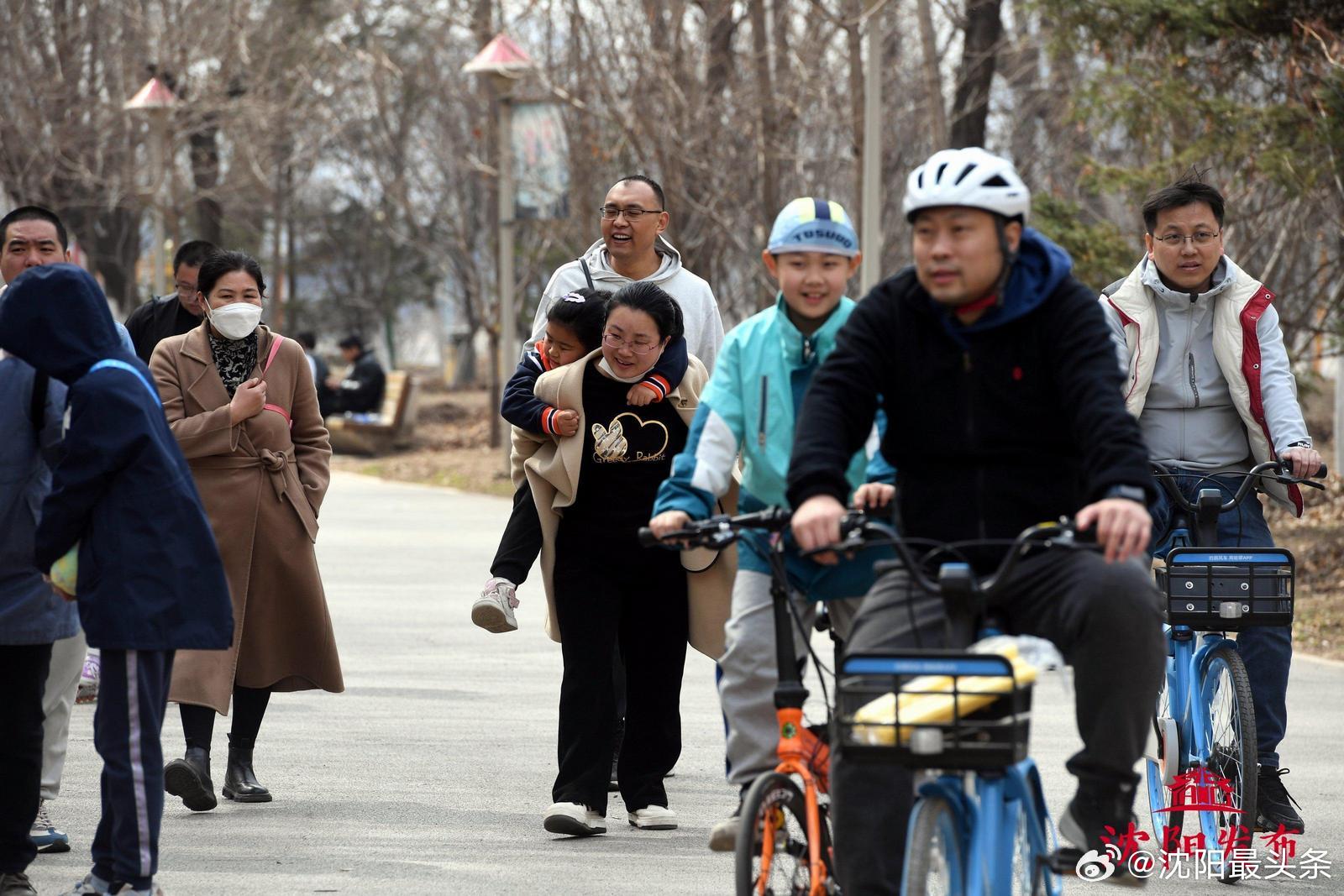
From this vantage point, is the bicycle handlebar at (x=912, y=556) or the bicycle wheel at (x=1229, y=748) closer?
the bicycle handlebar at (x=912, y=556)

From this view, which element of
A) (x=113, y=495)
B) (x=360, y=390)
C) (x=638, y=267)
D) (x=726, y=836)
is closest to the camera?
(x=726, y=836)

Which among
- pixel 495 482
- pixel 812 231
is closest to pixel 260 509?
pixel 812 231

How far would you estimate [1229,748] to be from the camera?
6.27 meters

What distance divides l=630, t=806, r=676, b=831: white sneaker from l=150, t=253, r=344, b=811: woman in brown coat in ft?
4.23

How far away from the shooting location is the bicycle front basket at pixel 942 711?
395cm

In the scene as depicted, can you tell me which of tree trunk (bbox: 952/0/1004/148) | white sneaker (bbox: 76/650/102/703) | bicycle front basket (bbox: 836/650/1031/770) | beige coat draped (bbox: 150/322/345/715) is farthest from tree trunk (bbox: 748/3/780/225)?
bicycle front basket (bbox: 836/650/1031/770)

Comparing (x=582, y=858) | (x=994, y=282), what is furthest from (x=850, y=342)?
(x=582, y=858)

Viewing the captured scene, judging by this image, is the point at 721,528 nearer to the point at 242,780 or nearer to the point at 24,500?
the point at 24,500

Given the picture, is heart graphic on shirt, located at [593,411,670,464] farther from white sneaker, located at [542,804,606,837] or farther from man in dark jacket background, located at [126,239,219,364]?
man in dark jacket background, located at [126,239,219,364]

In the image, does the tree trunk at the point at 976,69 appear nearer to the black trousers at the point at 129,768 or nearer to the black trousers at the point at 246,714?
the black trousers at the point at 246,714

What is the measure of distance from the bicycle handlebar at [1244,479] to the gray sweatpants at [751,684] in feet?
5.95

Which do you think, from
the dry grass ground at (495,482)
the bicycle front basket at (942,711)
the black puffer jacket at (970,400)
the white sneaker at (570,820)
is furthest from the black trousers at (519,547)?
the dry grass ground at (495,482)

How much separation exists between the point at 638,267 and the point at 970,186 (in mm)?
3361

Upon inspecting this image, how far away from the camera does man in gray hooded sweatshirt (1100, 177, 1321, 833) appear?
6.55 m
